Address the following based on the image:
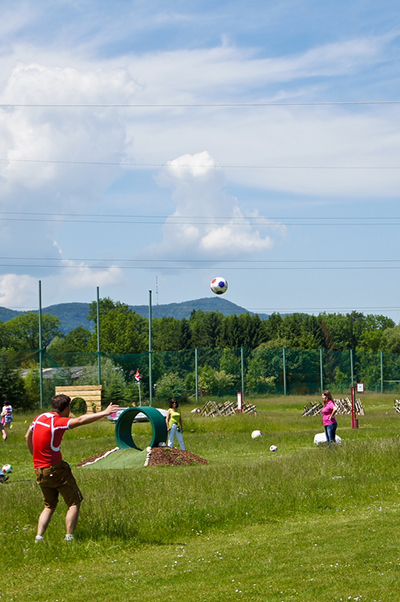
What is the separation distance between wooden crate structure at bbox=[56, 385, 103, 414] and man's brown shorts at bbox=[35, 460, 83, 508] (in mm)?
27257

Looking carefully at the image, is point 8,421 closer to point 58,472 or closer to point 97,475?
point 97,475

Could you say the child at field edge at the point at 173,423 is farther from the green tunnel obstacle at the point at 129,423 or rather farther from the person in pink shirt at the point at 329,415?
the person in pink shirt at the point at 329,415

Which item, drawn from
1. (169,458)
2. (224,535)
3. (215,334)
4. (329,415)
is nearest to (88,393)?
(169,458)

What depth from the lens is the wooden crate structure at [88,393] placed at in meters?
35.5

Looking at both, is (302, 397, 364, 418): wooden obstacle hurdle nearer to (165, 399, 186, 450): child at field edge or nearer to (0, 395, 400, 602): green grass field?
(165, 399, 186, 450): child at field edge

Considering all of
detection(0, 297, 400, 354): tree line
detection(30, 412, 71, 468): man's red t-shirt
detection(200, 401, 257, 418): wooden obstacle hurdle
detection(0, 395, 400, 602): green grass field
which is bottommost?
detection(200, 401, 257, 418): wooden obstacle hurdle

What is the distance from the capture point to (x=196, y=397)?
43281 mm

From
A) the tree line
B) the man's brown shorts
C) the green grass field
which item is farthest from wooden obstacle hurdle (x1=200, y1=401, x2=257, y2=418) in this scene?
the tree line

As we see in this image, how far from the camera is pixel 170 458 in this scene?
16.8 metres

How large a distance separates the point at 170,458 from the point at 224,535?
24.8 feet

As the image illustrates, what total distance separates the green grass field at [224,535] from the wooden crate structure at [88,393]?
1959 cm

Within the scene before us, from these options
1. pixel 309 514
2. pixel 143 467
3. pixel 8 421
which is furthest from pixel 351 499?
pixel 8 421

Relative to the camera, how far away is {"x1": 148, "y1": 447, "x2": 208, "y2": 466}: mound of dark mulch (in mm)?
16578

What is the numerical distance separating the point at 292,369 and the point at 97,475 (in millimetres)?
36964
